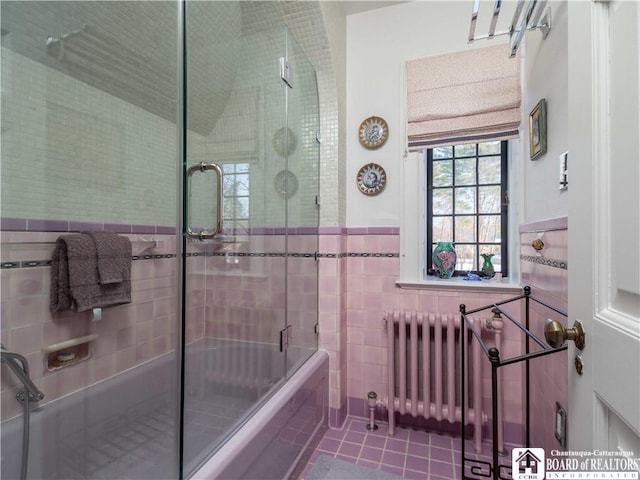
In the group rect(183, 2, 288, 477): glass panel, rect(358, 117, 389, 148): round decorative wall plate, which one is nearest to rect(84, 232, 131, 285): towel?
rect(183, 2, 288, 477): glass panel

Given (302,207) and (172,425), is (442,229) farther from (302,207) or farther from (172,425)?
(172,425)

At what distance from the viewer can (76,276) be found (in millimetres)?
1223

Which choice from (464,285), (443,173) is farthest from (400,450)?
(443,173)

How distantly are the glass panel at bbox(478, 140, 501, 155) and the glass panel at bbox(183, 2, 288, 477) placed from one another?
1.29m

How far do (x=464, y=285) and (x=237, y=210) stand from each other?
1.37 metres

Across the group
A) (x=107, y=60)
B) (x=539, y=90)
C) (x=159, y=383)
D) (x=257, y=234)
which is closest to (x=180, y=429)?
(x=159, y=383)

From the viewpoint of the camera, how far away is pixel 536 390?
1511 millimetres

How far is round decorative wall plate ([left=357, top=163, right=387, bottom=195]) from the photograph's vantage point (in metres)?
1.98

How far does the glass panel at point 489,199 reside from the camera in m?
1.95

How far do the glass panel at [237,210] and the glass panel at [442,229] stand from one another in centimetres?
104

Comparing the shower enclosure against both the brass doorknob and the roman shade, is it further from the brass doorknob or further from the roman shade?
the brass doorknob

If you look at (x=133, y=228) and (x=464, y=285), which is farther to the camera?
(x=464, y=285)

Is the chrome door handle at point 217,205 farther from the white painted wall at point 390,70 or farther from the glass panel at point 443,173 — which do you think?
the glass panel at point 443,173

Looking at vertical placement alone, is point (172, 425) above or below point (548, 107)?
below
